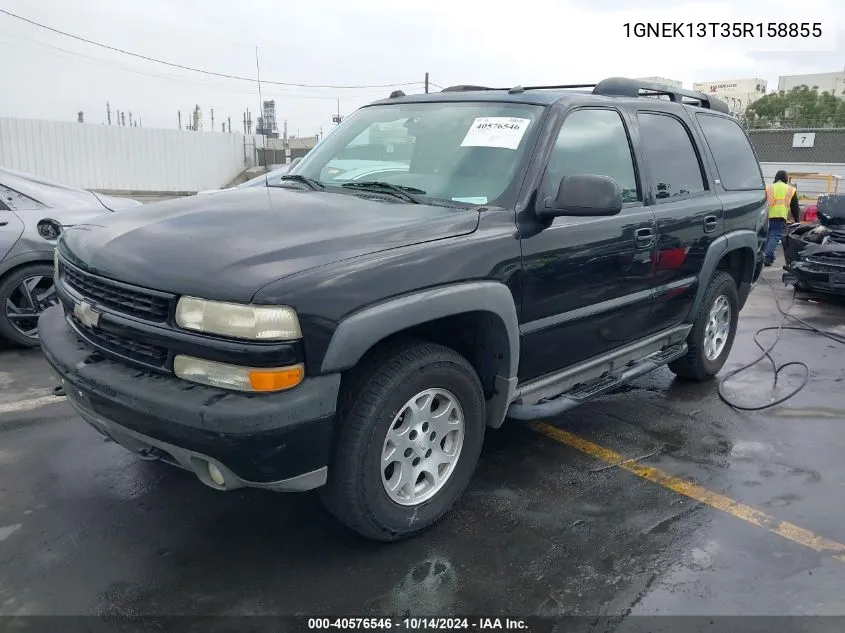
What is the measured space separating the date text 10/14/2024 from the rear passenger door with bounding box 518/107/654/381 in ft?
4.07

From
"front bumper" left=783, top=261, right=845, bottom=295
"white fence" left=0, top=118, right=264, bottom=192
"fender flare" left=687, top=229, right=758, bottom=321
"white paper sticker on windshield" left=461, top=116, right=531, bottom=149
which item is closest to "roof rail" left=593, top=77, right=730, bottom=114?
"white paper sticker on windshield" left=461, top=116, right=531, bottom=149

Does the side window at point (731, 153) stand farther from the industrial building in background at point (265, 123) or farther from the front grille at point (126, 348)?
the front grille at point (126, 348)

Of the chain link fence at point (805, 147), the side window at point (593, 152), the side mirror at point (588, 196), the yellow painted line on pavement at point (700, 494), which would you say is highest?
the chain link fence at point (805, 147)

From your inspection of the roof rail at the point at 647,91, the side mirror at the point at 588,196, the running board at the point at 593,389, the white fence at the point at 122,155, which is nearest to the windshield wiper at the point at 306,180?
the side mirror at the point at 588,196

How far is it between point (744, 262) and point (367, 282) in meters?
3.94

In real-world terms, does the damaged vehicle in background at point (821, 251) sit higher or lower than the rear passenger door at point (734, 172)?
lower

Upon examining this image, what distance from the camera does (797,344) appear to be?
6691mm

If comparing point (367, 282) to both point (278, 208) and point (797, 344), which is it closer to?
point (278, 208)

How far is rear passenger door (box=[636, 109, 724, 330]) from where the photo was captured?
13.9ft

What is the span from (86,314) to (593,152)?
2.67 metres

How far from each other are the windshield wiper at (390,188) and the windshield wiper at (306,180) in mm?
153

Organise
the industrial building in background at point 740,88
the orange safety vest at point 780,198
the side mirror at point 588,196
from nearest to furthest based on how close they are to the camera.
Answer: the side mirror at point 588,196, the orange safety vest at point 780,198, the industrial building in background at point 740,88

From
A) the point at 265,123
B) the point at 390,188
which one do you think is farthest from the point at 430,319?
the point at 265,123

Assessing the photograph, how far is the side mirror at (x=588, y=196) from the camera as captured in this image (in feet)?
10.4
